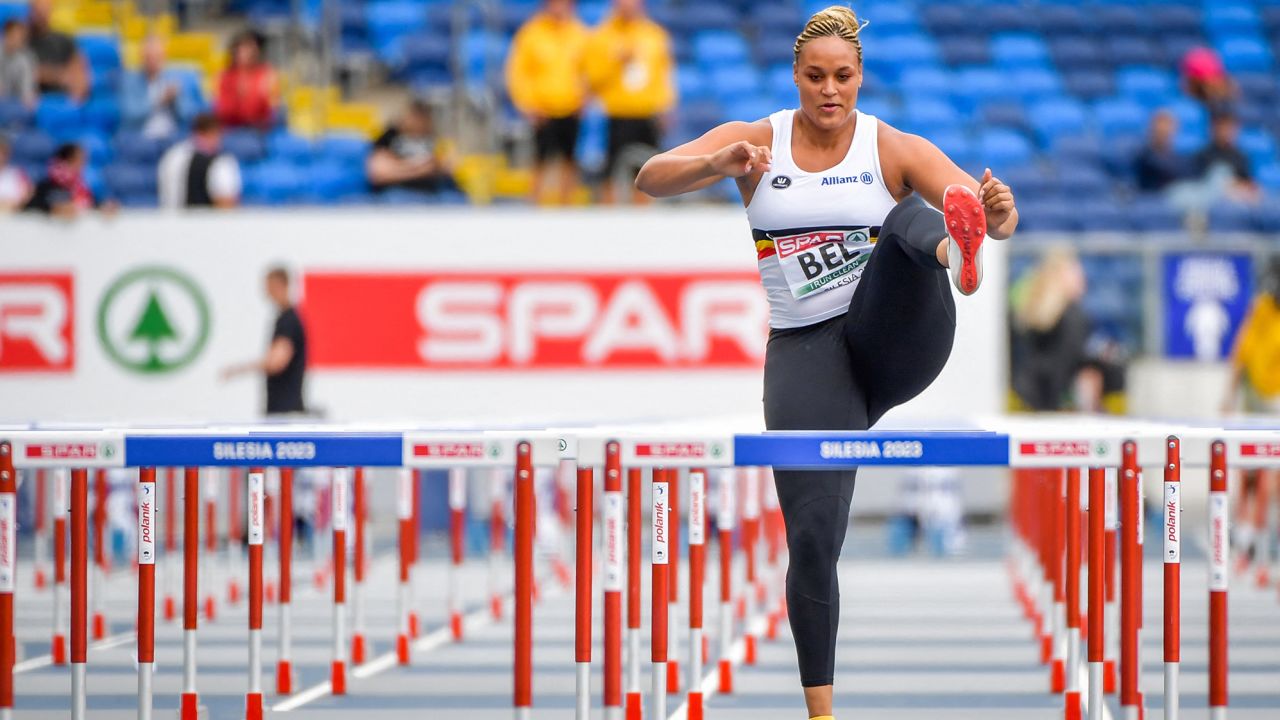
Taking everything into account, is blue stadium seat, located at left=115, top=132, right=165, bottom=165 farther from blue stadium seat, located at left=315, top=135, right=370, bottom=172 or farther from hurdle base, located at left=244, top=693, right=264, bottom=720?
hurdle base, located at left=244, top=693, right=264, bottom=720

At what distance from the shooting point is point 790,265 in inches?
199

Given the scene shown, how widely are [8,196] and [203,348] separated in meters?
2.40

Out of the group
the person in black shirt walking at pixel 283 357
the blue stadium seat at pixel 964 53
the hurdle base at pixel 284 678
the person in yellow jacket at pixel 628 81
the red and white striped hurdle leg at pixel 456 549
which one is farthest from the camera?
Result: the blue stadium seat at pixel 964 53

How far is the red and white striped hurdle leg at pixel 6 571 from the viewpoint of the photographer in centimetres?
491

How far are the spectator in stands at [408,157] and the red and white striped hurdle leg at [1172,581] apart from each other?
10318 millimetres

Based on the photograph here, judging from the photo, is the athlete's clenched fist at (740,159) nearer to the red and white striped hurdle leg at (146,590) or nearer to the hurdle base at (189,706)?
the red and white striped hurdle leg at (146,590)

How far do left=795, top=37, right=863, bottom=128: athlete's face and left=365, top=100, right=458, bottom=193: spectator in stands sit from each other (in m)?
9.82

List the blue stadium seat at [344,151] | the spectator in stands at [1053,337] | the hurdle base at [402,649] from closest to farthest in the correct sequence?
the hurdle base at [402,649], the spectator in stands at [1053,337], the blue stadium seat at [344,151]

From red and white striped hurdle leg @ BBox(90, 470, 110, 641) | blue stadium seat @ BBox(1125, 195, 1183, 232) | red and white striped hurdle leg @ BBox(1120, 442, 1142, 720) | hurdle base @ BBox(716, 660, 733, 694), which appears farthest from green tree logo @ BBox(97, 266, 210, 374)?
red and white striped hurdle leg @ BBox(1120, 442, 1142, 720)

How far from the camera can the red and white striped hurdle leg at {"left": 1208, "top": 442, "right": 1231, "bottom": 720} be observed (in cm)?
479

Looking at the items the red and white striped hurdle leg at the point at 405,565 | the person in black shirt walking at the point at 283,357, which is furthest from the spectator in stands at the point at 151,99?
the red and white striped hurdle leg at the point at 405,565

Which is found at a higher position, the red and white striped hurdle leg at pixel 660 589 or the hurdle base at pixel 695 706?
the red and white striped hurdle leg at pixel 660 589

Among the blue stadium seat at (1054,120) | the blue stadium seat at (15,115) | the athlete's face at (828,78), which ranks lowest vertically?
the athlete's face at (828,78)

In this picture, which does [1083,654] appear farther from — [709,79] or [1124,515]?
[709,79]
